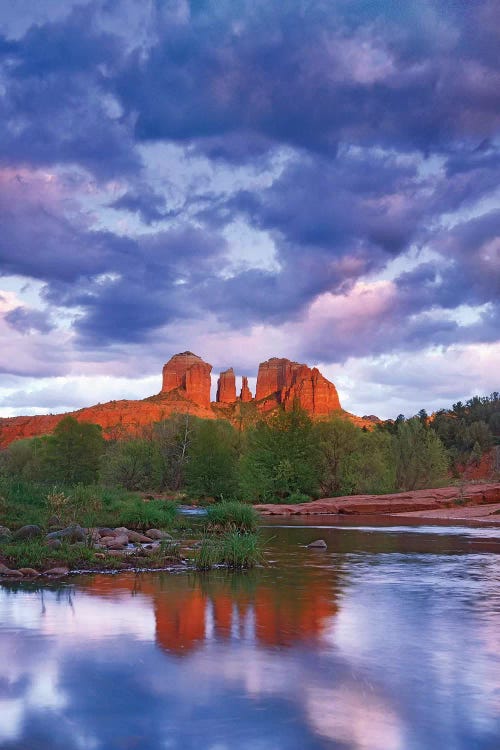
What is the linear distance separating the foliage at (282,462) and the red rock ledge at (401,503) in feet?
25.8

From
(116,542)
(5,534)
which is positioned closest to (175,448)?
(116,542)

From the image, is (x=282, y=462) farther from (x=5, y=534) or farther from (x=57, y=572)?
(x=57, y=572)

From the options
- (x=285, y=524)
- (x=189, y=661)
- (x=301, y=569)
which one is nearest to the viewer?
(x=189, y=661)

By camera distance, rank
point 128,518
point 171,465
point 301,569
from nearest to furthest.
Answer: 1. point 301,569
2. point 128,518
3. point 171,465

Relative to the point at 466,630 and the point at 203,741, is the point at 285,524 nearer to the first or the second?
the point at 466,630

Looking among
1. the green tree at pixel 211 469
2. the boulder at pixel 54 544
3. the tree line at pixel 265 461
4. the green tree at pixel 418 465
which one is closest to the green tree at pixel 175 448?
the tree line at pixel 265 461

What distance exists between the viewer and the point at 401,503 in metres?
44.2

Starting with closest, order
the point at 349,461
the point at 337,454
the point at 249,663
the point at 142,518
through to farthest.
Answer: the point at 249,663 → the point at 142,518 → the point at 349,461 → the point at 337,454

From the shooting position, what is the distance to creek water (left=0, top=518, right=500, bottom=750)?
584 centimetres

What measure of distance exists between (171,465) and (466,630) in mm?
58810

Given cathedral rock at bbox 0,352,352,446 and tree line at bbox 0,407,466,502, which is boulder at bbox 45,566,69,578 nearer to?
tree line at bbox 0,407,466,502

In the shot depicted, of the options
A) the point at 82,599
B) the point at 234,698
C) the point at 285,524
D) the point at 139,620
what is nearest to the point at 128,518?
the point at 285,524

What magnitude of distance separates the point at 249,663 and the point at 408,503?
37.8m

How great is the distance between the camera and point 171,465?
6744 cm
